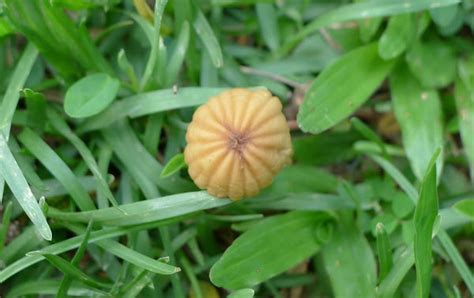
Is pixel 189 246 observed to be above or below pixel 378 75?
below

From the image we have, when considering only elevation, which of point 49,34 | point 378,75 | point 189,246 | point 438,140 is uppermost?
point 49,34

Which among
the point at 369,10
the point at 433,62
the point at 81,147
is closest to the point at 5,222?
the point at 81,147

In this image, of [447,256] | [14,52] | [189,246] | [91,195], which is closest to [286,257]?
[189,246]

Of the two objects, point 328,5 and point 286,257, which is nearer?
point 286,257

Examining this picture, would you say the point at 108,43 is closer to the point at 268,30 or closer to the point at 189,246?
the point at 268,30

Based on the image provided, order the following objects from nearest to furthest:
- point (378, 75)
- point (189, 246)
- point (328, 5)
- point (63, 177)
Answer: point (63, 177)
point (189, 246)
point (378, 75)
point (328, 5)

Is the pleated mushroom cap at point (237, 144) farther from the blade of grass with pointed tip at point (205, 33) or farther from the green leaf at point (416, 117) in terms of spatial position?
the green leaf at point (416, 117)

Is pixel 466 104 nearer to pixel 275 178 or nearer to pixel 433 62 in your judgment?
pixel 433 62

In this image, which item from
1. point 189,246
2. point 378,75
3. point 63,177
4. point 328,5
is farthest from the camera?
point 328,5
